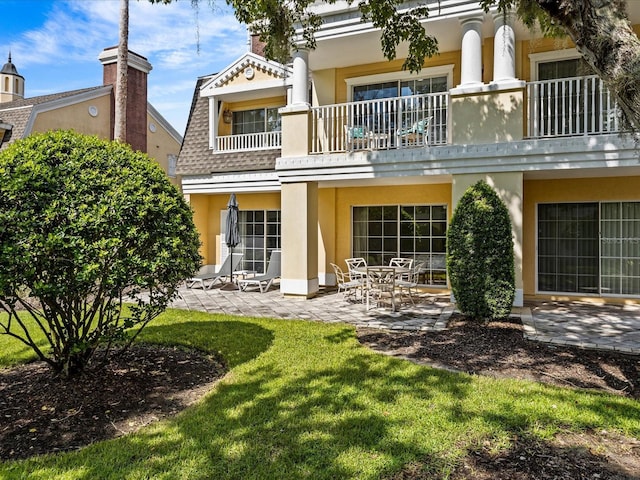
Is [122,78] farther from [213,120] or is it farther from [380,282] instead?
[380,282]

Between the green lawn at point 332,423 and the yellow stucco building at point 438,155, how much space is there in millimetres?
4976

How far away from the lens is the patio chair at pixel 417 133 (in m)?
9.88

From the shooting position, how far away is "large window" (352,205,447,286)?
12094 millimetres

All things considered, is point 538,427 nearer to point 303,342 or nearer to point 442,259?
point 303,342

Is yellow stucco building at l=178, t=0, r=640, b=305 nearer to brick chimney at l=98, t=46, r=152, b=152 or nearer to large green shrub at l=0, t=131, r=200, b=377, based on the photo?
large green shrub at l=0, t=131, r=200, b=377

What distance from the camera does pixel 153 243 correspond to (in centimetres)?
468

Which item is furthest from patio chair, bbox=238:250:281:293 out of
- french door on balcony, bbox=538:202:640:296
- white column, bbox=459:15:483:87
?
french door on balcony, bbox=538:202:640:296

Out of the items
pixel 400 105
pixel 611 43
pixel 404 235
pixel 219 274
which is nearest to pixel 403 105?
pixel 400 105

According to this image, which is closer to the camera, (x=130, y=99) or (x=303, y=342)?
(x=303, y=342)

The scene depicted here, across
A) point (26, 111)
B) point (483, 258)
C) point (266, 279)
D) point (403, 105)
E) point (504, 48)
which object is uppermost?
point (26, 111)

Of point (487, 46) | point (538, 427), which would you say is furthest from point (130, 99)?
point (538, 427)

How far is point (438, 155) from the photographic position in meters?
9.45

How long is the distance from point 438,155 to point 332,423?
714cm

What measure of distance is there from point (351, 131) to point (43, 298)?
315 inches
